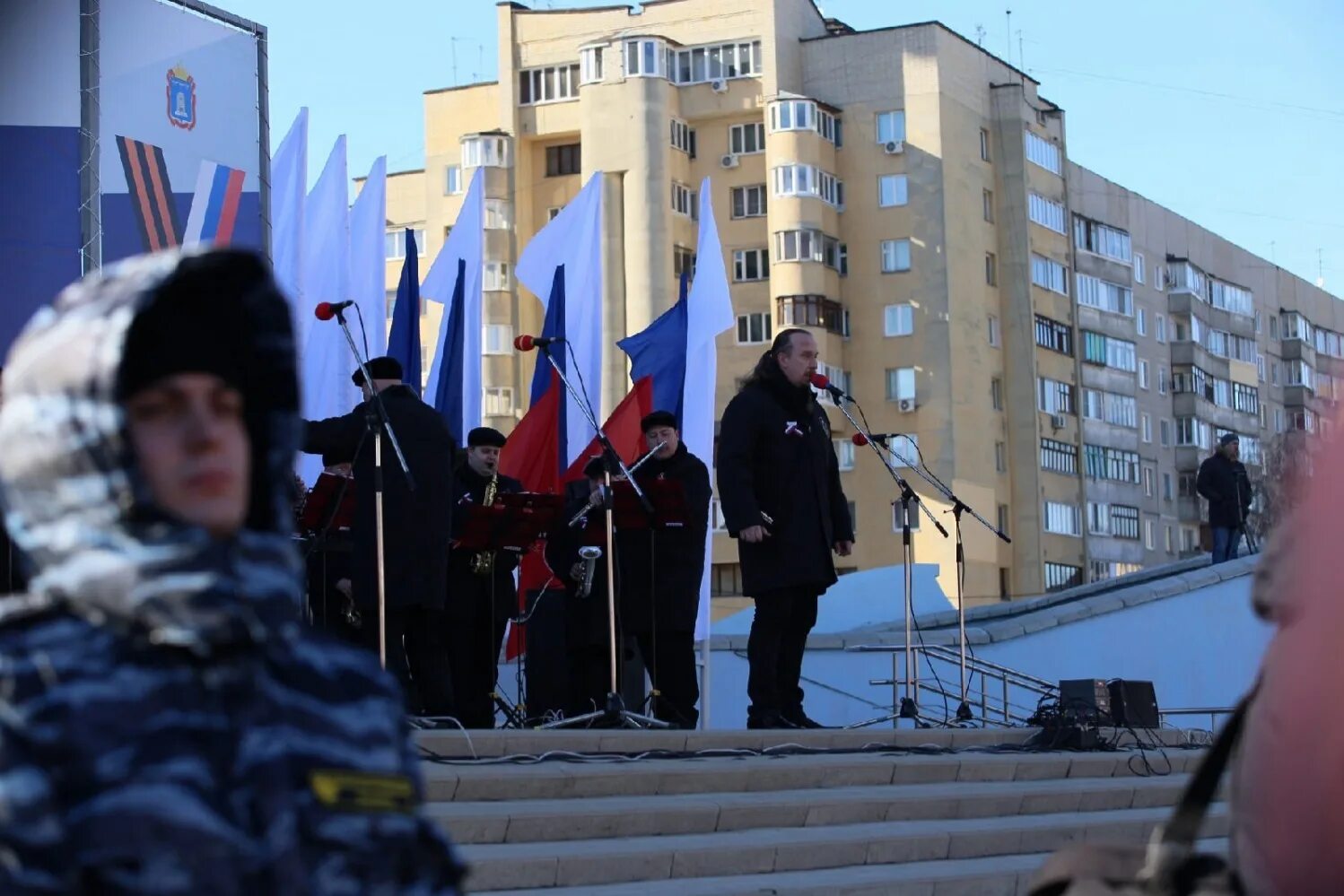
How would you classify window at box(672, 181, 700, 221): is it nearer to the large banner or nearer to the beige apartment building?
the beige apartment building

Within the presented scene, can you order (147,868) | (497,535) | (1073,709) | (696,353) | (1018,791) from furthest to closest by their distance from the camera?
(696,353) < (1073,709) < (497,535) < (1018,791) < (147,868)

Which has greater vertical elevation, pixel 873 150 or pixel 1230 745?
pixel 873 150

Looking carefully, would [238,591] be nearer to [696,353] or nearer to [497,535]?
[497,535]

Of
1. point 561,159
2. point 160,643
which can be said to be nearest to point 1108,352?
point 561,159

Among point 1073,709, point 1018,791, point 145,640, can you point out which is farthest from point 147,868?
point 1073,709

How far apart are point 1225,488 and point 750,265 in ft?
122

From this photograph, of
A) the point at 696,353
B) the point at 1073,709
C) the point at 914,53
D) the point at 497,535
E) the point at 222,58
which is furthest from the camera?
the point at 914,53

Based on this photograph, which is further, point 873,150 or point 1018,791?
point 873,150

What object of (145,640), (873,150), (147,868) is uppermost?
(873,150)

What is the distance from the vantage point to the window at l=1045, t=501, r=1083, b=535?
205 ft

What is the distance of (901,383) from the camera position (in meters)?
60.0

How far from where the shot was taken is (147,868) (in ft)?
6.26

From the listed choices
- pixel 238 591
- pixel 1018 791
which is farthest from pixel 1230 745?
pixel 1018 791

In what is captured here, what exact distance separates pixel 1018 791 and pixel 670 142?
5066 cm
